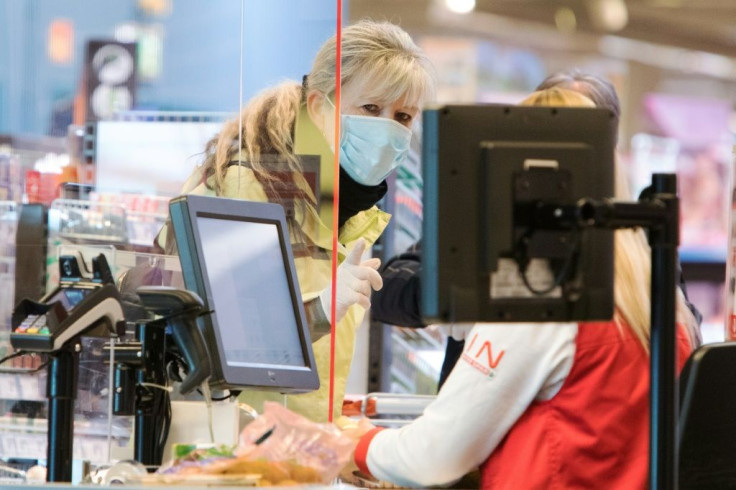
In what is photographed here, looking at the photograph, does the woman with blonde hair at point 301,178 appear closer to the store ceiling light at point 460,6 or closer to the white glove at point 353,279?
the white glove at point 353,279

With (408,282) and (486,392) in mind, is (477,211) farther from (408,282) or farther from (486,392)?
(408,282)

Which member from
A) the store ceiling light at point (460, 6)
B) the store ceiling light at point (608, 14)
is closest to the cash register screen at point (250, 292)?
the store ceiling light at point (460, 6)

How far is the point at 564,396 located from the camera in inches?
76.0

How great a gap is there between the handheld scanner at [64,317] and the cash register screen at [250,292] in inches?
5.7

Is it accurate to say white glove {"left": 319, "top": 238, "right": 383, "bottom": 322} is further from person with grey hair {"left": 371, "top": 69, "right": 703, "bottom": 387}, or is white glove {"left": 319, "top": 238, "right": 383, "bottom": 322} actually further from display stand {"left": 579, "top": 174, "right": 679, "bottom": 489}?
person with grey hair {"left": 371, "top": 69, "right": 703, "bottom": 387}

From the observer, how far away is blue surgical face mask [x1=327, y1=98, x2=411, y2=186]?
2.08 meters

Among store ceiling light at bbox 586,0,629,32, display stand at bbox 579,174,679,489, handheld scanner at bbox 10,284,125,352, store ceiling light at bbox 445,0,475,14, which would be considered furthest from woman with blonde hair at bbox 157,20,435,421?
store ceiling light at bbox 586,0,629,32

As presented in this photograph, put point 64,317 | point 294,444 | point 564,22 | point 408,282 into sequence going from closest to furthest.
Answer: point 294,444 → point 64,317 → point 408,282 → point 564,22

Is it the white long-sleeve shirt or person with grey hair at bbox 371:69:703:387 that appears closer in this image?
the white long-sleeve shirt

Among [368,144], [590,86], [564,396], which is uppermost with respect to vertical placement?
[590,86]

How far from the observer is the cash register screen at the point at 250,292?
1.68 metres

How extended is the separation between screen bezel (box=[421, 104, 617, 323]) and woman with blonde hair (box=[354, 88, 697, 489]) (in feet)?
1.60

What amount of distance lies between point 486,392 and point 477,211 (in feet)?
2.07

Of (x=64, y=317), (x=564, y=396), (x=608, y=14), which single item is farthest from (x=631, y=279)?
(x=608, y=14)
